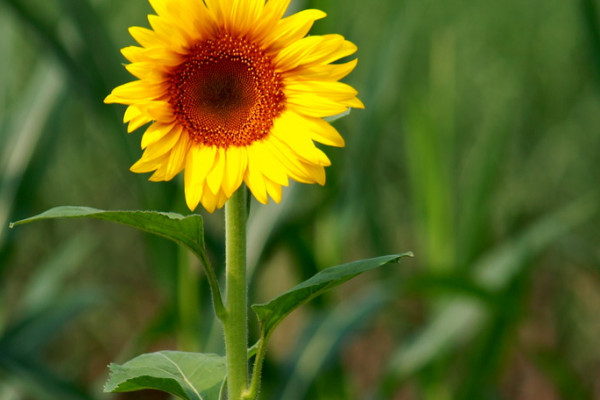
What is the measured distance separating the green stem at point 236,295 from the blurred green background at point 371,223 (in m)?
0.64

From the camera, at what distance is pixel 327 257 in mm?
1298

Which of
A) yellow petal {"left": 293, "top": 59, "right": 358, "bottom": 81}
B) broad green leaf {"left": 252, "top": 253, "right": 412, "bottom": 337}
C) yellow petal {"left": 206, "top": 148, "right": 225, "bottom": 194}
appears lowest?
broad green leaf {"left": 252, "top": 253, "right": 412, "bottom": 337}

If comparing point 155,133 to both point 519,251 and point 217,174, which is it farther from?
point 519,251

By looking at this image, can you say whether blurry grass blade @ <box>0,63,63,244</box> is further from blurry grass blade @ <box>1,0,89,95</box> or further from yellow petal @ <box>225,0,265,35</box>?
yellow petal @ <box>225,0,265,35</box>

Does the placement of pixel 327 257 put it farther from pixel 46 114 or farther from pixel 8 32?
pixel 8 32

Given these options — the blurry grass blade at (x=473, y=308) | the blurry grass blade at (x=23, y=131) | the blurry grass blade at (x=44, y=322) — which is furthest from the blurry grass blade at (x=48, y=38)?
the blurry grass blade at (x=473, y=308)

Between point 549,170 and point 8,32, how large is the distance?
3.85 feet

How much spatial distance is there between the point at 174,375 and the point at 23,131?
0.89 metres

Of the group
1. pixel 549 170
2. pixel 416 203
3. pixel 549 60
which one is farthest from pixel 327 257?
pixel 549 60

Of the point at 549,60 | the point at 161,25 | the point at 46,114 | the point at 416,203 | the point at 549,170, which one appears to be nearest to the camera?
the point at 161,25

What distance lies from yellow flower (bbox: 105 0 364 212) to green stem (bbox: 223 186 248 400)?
0.01 m

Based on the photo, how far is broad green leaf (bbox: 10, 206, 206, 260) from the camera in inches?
14.7

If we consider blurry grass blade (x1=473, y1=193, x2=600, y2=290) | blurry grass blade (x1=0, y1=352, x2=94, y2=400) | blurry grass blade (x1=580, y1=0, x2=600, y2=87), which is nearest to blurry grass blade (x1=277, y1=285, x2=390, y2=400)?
blurry grass blade (x1=473, y1=193, x2=600, y2=290)

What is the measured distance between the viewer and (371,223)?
1.33 meters
